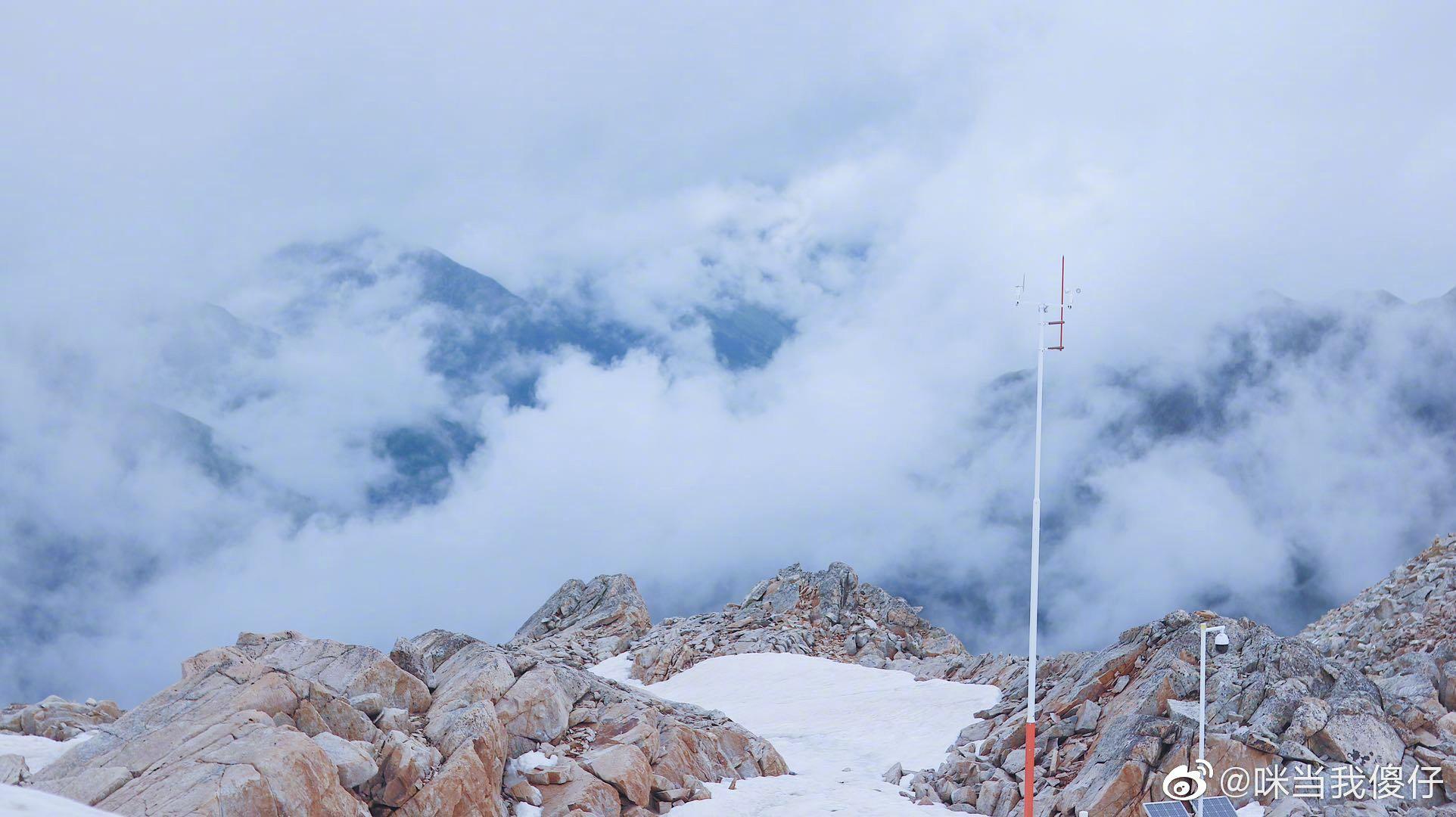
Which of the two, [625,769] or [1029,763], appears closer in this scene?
A: [1029,763]

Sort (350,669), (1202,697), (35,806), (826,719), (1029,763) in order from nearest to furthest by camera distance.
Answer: (35,806) < (1029,763) < (1202,697) < (350,669) < (826,719)

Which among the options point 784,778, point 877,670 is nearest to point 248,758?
point 784,778

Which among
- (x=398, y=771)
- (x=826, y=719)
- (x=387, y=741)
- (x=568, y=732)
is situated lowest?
(x=398, y=771)

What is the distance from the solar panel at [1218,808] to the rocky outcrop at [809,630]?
24.6 metres

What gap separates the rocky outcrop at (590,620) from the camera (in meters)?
55.0

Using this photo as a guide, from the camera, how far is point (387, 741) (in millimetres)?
19906

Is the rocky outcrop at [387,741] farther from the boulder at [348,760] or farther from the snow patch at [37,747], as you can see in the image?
the snow patch at [37,747]

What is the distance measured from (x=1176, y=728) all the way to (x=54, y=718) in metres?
25.3

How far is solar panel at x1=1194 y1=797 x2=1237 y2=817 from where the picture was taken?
65.9 ft

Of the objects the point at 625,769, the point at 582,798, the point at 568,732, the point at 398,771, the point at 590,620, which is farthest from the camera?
the point at 590,620

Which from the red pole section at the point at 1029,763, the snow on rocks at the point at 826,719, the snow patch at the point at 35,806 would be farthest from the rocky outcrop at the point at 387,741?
the red pole section at the point at 1029,763

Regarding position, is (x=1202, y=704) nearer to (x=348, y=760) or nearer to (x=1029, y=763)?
(x=1029, y=763)

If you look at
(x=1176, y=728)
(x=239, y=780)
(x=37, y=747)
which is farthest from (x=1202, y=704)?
(x=37, y=747)

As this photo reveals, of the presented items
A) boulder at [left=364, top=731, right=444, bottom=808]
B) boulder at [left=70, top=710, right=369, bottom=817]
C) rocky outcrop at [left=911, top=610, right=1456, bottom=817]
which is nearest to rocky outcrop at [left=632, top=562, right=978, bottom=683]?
rocky outcrop at [left=911, top=610, right=1456, bottom=817]
